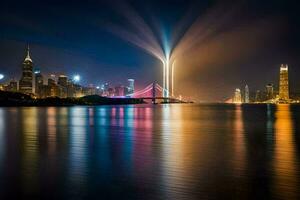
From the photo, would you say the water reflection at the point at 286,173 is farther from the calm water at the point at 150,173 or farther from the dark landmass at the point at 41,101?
the dark landmass at the point at 41,101

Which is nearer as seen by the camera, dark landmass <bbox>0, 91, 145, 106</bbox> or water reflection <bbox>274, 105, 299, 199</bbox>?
water reflection <bbox>274, 105, 299, 199</bbox>

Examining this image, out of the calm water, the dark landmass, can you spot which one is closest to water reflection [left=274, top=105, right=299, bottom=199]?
the calm water

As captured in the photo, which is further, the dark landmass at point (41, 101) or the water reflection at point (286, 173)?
the dark landmass at point (41, 101)

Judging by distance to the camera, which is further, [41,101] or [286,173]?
[41,101]

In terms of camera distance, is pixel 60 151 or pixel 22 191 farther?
pixel 60 151

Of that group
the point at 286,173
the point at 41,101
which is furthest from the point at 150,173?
the point at 41,101

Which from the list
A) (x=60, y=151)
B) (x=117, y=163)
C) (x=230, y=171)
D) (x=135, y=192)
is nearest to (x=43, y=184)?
(x=135, y=192)

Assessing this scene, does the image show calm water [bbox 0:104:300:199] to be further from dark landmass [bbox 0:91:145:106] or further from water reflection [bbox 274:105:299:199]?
dark landmass [bbox 0:91:145:106]

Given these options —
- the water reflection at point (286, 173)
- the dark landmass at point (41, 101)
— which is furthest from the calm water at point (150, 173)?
the dark landmass at point (41, 101)

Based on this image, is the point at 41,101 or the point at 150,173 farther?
the point at 41,101

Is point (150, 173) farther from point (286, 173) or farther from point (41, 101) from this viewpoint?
point (41, 101)

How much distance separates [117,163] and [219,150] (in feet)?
18.9

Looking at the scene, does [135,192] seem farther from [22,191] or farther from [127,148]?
[127,148]

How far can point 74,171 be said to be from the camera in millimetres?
11508
